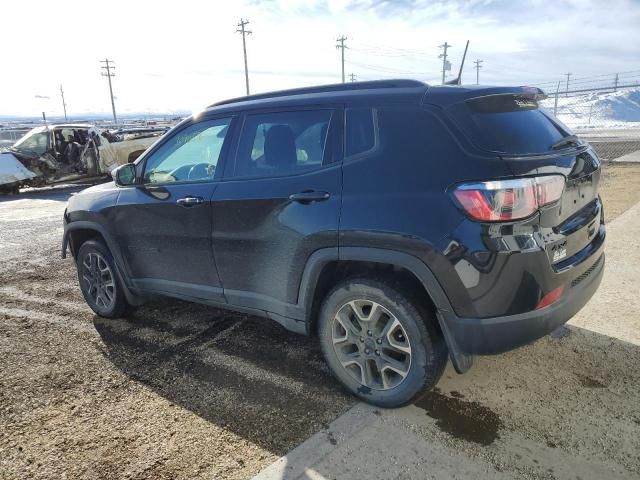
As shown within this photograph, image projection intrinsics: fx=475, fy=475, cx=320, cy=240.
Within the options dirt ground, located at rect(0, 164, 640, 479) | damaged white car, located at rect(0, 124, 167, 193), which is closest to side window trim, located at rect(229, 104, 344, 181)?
dirt ground, located at rect(0, 164, 640, 479)

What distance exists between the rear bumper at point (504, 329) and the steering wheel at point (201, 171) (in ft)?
6.37

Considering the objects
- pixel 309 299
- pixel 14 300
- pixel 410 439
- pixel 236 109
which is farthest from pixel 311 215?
pixel 14 300

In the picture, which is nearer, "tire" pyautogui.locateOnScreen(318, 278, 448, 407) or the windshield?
"tire" pyautogui.locateOnScreen(318, 278, 448, 407)

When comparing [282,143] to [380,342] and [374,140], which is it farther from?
[380,342]

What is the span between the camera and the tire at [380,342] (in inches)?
103

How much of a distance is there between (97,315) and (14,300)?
4.02 ft

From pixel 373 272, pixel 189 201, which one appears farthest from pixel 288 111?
pixel 373 272

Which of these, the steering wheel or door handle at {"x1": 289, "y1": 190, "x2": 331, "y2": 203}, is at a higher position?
the steering wheel

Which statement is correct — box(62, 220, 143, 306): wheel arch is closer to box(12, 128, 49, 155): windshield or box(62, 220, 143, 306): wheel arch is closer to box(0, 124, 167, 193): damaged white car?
box(0, 124, 167, 193): damaged white car

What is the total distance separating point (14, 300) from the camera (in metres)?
4.97

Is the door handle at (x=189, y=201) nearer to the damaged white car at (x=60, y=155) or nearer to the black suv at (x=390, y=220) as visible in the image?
the black suv at (x=390, y=220)

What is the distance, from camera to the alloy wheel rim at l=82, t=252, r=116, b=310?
13.9ft

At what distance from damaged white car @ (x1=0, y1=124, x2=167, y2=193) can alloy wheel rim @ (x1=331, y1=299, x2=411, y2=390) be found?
517 inches

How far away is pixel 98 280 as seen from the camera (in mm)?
4324
